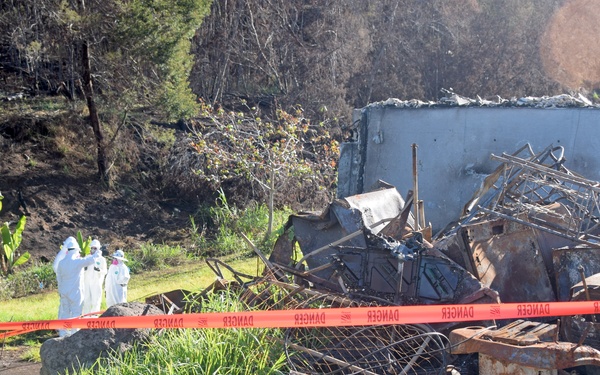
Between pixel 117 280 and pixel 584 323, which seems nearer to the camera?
pixel 584 323

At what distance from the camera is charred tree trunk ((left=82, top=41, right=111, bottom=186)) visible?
51.9 feet

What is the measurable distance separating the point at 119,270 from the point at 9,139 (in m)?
10.4

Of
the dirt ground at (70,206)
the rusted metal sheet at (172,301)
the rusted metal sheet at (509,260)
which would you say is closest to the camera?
the rusted metal sheet at (509,260)

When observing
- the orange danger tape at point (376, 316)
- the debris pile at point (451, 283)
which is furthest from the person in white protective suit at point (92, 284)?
the orange danger tape at point (376, 316)

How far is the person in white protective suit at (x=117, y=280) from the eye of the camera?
8.91 m

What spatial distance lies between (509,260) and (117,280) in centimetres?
476

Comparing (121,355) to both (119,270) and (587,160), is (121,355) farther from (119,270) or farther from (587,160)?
(587,160)

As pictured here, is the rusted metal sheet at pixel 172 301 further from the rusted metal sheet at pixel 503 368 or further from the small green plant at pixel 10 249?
the small green plant at pixel 10 249

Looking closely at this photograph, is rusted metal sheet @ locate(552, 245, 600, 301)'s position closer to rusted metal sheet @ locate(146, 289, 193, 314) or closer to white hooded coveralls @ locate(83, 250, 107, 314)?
rusted metal sheet @ locate(146, 289, 193, 314)

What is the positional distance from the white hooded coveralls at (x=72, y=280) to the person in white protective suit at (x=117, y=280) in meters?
0.44

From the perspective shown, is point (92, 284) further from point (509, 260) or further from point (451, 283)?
point (509, 260)

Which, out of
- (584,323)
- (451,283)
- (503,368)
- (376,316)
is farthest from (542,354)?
(451,283)

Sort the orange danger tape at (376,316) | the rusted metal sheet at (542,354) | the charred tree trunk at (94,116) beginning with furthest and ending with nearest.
Result: the charred tree trunk at (94,116), the orange danger tape at (376,316), the rusted metal sheet at (542,354)

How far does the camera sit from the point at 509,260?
275 inches
